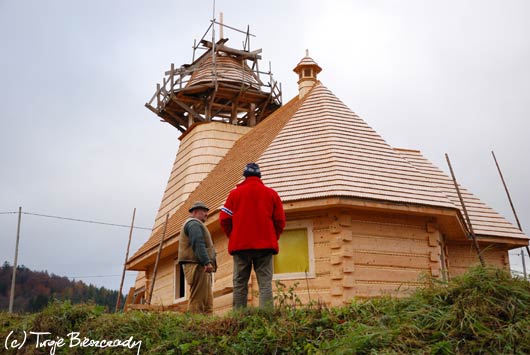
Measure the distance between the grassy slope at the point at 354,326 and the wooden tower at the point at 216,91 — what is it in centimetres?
1658

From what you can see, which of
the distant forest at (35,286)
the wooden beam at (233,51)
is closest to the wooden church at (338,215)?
the wooden beam at (233,51)


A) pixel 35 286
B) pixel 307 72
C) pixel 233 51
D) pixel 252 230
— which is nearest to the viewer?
pixel 252 230

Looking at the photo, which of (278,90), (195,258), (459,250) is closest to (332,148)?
(459,250)

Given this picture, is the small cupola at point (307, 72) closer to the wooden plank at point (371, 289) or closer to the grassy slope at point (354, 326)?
the wooden plank at point (371, 289)

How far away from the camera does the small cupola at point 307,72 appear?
19.6 metres

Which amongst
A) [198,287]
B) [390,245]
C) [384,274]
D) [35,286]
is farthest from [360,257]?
[35,286]

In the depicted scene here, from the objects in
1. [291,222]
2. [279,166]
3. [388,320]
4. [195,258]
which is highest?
[279,166]

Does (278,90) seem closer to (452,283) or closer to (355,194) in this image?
(355,194)

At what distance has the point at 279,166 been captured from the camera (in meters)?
14.7

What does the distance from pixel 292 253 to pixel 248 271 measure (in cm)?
438

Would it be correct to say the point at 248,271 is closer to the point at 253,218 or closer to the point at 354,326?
the point at 253,218

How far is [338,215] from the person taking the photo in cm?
1322

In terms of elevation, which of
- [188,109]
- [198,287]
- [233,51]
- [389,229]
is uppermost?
[233,51]

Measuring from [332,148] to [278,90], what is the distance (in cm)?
1170
